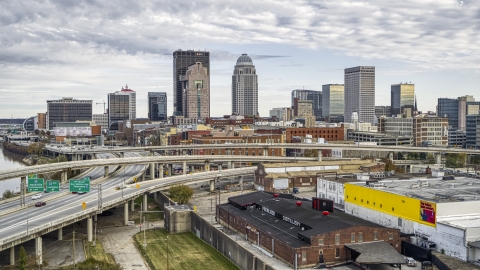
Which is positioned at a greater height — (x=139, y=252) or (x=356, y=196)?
(x=356, y=196)

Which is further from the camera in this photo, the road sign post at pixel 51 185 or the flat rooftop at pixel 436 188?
the road sign post at pixel 51 185

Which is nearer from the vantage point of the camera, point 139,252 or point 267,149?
point 139,252

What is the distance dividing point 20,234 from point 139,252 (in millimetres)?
11705

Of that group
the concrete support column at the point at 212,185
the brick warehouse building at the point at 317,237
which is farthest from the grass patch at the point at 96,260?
the concrete support column at the point at 212,185

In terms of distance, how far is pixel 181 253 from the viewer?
57125 millimetres

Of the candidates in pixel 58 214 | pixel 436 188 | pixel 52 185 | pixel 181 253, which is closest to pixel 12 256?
pixel 58 214

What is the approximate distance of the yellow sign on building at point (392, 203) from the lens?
53375 millimetres

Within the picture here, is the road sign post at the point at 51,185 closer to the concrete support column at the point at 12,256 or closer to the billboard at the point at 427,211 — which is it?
the concrete support column at the point at 12,256

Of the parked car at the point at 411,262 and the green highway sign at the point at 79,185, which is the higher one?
the green highway sign at the point at 79,185

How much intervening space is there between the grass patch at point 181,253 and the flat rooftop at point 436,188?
20.1 meters

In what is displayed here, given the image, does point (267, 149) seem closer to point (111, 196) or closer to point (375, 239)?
point (111, 196)

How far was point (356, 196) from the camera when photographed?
2576 inches

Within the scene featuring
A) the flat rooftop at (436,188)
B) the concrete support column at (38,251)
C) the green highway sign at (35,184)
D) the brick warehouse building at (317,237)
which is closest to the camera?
the brick warehouse building at (317,237)

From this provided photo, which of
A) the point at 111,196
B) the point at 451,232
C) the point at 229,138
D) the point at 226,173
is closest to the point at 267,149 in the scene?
the point at 229,138
